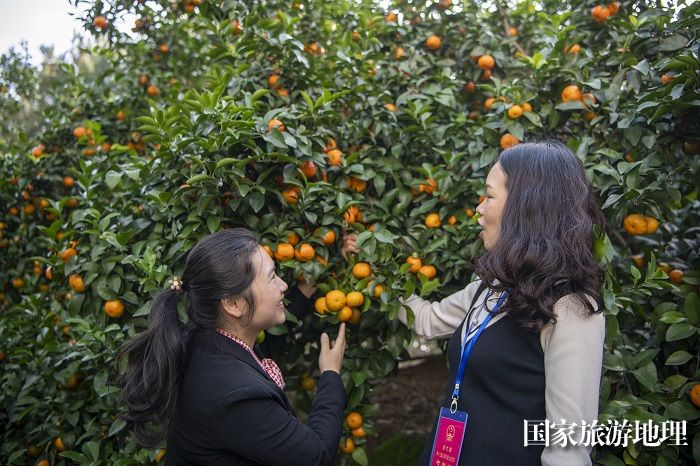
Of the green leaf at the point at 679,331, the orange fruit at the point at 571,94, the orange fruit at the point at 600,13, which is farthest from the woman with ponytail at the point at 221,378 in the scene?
the orange fruit at the point at 600,13

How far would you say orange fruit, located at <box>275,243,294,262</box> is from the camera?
181 cm

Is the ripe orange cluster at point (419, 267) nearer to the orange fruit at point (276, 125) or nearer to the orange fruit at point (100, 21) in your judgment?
the orange fruit at point (276, 125)

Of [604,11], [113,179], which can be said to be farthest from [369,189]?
[604,11]

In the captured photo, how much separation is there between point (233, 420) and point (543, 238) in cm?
83

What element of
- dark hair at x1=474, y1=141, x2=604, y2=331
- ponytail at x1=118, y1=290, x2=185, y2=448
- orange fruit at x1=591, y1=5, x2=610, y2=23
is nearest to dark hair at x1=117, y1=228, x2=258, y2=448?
ponytail at x1=118, y1=290, x2=185, y2=448

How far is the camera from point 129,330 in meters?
1.85

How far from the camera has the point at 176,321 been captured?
1527 millimetres

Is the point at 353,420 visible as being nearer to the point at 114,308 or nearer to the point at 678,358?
the point at 114,308

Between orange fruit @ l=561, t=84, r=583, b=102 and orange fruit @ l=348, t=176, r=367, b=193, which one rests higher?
orange fruit @ l=561, t=84, r=583, b=102

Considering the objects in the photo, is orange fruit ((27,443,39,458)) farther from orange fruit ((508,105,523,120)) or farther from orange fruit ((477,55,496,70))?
orange fruit ((477,55,496,70))

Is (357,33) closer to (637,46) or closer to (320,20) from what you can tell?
(320,20)

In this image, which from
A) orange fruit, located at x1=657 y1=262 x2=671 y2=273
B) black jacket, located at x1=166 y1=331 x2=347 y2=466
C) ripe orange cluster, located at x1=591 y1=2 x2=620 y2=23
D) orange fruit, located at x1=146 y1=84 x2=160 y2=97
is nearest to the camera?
black jacket, located at x1=166 y1=331 x2=347 y2=466

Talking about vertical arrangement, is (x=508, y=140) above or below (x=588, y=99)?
below

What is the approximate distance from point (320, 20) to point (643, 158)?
61.5 inches
